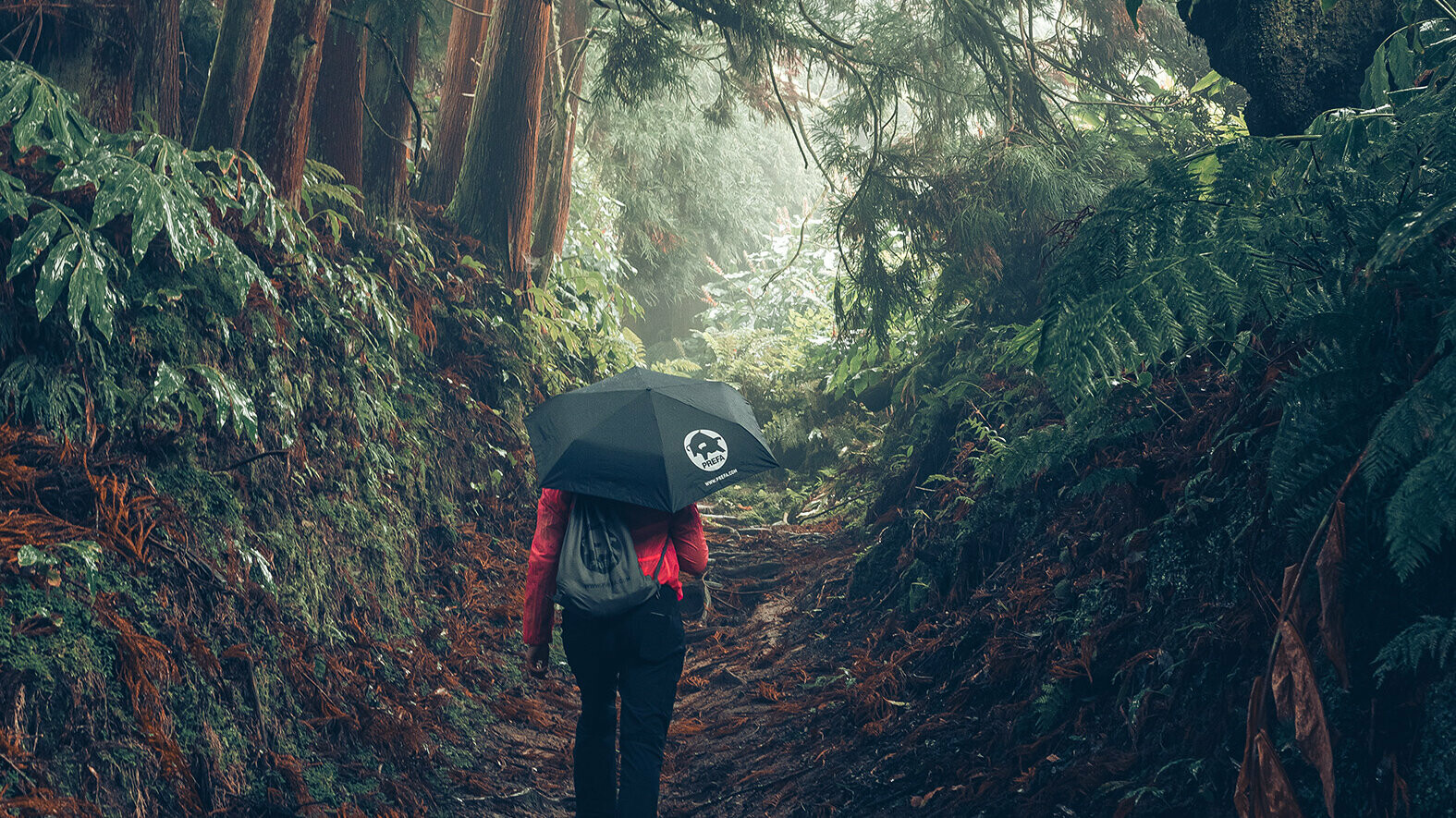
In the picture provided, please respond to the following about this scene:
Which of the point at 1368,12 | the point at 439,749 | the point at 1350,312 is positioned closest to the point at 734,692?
the point at 439,749

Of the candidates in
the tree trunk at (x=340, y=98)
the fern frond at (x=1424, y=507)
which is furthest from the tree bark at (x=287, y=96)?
the fern frond at (x=1424, y=507)

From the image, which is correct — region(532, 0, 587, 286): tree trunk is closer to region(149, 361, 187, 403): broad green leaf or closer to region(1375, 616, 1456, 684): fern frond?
region(149, 361, 187, 403): broad green leaf

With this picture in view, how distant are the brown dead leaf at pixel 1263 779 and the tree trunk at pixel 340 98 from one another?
22.1ft

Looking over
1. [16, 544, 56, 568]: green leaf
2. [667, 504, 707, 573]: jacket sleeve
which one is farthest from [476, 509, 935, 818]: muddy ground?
[16, 544, 56, 568]: green leaf

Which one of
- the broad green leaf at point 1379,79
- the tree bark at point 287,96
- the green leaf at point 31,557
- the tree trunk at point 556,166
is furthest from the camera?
the tree trunk at point 556,166

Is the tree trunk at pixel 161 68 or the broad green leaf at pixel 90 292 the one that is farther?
the tree trunk at pixel 161 68

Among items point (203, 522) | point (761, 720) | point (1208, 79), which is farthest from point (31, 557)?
point (1208, 79)

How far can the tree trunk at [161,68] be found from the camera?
15.5 ft

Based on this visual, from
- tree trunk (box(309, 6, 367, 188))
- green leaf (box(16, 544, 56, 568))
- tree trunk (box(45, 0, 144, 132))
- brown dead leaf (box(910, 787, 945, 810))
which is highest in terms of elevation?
tree trunk (box(309, 6, 367, 188))

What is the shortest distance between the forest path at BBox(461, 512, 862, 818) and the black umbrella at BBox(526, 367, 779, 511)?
1.50m

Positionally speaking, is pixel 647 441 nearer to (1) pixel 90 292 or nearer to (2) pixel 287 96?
(1) pixel 90 292

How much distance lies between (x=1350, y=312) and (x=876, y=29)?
19.9 feet

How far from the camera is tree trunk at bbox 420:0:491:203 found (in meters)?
8.78

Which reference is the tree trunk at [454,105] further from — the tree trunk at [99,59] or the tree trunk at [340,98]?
the tree trunk at [99,59]
